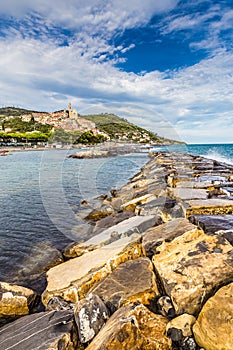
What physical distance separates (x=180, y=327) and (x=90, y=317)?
106 cm

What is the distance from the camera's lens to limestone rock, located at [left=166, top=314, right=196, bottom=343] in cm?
272

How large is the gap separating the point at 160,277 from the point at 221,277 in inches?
34.0

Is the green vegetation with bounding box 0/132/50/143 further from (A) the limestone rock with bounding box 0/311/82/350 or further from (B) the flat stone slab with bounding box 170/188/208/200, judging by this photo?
(A) the limestone rock with bounding box 0/311/82/350

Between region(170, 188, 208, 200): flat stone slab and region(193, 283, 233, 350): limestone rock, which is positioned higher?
region(170, 188, 208, 200): flat stone slab

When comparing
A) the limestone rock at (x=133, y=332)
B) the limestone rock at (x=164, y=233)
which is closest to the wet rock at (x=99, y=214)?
the limestone rock at (x=164, y=233)

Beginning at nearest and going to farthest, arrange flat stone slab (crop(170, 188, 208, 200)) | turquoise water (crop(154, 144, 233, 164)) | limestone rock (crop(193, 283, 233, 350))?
limestone rock (crop(193, 283, 233, 350)), flat stone slab (crop(170, 188, 208, 200)), turquoise water (crop(154, 144, 233, 164))

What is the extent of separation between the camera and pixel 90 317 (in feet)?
9.92

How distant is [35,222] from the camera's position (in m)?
9.13

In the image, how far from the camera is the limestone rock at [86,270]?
4074mm

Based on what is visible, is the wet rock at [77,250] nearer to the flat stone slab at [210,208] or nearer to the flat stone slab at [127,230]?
the flat stone slab at [127,230]

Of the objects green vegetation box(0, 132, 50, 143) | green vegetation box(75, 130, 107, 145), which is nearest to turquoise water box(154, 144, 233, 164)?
green vegetation box(75, 130, 107, 145)

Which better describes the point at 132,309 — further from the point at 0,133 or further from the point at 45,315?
the point at 0,133

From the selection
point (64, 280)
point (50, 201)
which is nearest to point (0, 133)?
point (50, 201)

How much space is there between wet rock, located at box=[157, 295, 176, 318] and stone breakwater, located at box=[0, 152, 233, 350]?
11 mm
